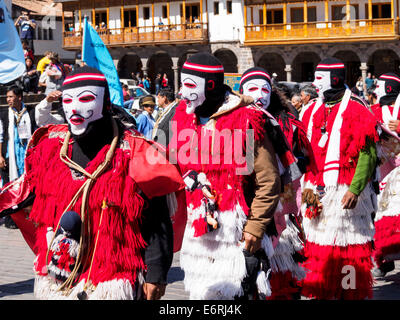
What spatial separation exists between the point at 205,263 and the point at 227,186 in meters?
0.50

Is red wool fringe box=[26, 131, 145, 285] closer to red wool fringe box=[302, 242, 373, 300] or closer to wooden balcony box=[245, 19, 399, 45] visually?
red wool fringe box=[302, 242, 373, 300]

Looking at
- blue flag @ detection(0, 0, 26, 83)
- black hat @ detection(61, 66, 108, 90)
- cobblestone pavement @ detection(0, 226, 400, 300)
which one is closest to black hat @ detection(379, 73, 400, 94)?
cobblestone pavement @ detection(0, 226, 400, 300)

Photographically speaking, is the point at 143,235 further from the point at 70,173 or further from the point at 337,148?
the point at 337,148

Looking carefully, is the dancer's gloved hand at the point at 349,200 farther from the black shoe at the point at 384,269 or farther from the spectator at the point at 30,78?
the spectator at the point at 30,78

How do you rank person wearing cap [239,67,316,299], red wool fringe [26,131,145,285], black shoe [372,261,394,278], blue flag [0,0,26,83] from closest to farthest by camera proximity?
red wool fringe [26,131,145,285] → person wearing cap [239,67,316,299] → black shoe [372,261,394,278] → blue flag [0,0,26,83]

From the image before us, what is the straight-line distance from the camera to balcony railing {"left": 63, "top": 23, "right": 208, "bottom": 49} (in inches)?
1857

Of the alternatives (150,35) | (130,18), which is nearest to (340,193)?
(150,35)

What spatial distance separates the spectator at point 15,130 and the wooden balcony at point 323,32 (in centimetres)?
3368

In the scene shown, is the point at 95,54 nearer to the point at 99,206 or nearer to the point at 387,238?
the point at 387,238

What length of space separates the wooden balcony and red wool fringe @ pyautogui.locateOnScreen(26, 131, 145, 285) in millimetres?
39654

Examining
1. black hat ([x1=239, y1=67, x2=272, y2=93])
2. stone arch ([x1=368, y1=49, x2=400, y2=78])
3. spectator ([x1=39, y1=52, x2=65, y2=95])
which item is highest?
stone arch ([x1=368, y1=49, x2=400, y2=78])

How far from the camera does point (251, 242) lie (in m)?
4.45

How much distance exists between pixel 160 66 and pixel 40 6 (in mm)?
20574

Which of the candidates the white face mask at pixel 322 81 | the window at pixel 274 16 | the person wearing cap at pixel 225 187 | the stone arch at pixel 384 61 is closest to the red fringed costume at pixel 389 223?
the white face mask at pixel 322 81
